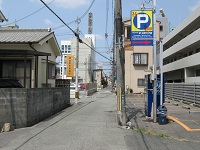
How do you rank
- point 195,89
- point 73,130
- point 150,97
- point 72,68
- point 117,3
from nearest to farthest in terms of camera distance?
point 73,130 < point 117,3 < point 150,97 < point 195,89 < point 72,68

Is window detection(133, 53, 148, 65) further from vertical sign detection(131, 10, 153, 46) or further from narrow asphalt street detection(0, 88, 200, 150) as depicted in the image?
narrow asphalt street detection(0, 88, 200, 150)

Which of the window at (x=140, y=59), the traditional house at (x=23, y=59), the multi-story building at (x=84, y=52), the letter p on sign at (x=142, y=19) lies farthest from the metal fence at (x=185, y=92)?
the multi-story building at (x=84, y=52)

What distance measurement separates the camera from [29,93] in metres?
11.5

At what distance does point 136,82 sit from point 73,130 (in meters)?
32.3

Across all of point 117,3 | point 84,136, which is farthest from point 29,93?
point 117,3

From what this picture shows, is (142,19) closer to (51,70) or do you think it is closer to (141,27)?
(141,27)

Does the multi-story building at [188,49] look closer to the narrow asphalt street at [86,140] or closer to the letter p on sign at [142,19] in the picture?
the letter p on sign at [142,19]

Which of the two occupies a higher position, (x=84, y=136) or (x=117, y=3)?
(x=117, y=3)

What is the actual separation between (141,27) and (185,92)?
492 inches

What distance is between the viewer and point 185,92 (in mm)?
22844

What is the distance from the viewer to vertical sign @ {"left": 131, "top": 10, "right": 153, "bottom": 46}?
1203 cm

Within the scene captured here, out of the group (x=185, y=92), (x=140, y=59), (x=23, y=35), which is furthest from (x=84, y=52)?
(x=23, y=35)

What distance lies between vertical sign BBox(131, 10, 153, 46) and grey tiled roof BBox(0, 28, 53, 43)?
7.07 metres

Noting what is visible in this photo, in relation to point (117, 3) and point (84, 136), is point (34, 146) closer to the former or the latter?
point (84, 136)
